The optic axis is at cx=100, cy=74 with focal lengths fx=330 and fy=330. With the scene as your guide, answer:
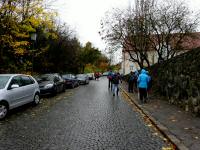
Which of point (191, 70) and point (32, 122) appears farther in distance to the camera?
point (191, 70)

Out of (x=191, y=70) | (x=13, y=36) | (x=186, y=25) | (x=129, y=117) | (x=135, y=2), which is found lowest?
(x=129, y=117)

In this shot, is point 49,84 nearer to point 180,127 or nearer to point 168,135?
point 180,127

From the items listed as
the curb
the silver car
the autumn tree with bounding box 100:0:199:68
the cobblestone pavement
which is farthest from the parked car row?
the autumn tree with bounding box 100:0:199:68

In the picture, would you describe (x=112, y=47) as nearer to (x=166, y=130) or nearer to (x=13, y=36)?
(x=13, y=36)

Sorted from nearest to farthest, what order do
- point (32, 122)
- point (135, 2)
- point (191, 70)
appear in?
1. point (32, 122)
2. point (191, 70)
3. point (135, 2)

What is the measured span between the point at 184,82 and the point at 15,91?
732cm

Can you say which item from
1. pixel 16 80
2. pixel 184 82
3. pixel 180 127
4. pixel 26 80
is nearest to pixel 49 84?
pixel 26 80

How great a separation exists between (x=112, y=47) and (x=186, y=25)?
8785 millimetres

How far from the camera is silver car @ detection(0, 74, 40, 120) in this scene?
11.7 m

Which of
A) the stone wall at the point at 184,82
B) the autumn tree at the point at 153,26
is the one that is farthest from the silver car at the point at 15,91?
the autumn tree at the point at 153,26

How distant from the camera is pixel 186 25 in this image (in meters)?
32.4

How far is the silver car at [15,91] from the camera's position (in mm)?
11664

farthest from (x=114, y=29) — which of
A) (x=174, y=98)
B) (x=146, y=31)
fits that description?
(x=174, y=98)

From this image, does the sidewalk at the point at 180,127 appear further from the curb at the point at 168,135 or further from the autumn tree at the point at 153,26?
the autumn tree at the point at 153,26
